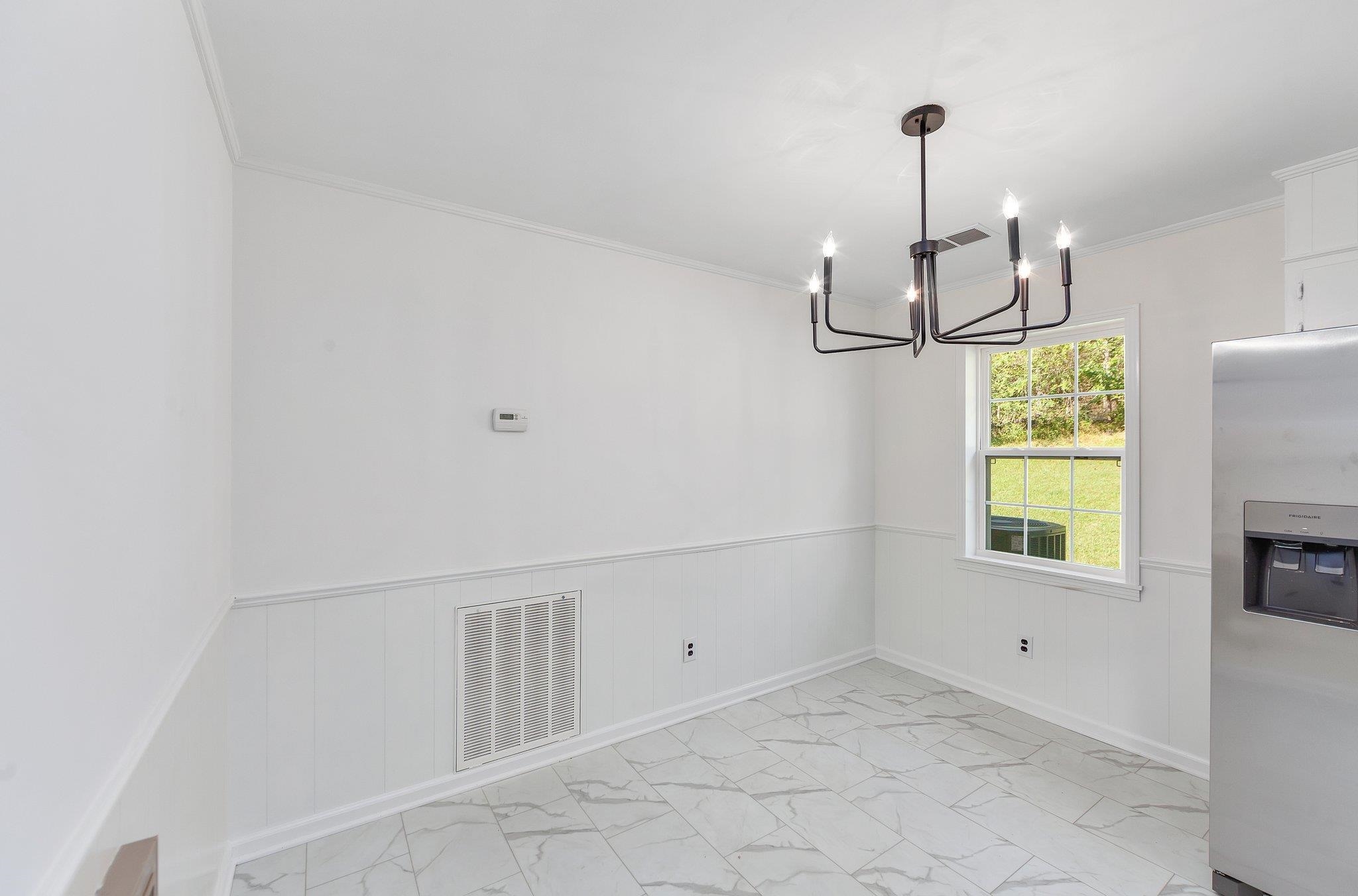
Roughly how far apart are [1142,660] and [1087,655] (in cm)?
25

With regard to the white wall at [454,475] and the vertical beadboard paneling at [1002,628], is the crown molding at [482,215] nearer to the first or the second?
the white wall at [454,475]

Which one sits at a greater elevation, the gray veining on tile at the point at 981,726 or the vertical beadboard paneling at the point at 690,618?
the vertical beadboard paneling at the point at 690,618

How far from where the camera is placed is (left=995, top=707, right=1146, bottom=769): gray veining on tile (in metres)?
2.93

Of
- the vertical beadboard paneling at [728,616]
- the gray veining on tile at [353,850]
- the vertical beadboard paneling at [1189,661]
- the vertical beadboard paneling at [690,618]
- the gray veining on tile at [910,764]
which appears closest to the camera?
the gray veining on tile at [353,850]

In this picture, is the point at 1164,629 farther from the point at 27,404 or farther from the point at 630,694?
the point at 27,404

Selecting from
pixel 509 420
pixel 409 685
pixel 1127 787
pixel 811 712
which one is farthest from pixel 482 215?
pixel 1127 787

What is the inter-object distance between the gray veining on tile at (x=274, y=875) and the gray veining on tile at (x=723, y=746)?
166 centimetres

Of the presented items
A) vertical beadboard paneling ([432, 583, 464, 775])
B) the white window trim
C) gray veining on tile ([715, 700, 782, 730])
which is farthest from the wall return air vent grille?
the white window trim

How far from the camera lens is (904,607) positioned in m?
4.15

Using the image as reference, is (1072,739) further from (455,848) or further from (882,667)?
(455,848)

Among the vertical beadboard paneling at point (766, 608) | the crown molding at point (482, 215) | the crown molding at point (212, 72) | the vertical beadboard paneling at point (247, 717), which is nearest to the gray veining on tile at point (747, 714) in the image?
the vertical beadboard paneling at point (766, 608)

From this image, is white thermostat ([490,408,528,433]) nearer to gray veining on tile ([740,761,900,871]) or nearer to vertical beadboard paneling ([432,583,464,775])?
vertical beadboard paneling ([432,583,464,775])

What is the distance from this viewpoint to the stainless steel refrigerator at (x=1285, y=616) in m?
1.85

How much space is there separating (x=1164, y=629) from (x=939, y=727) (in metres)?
1.18
